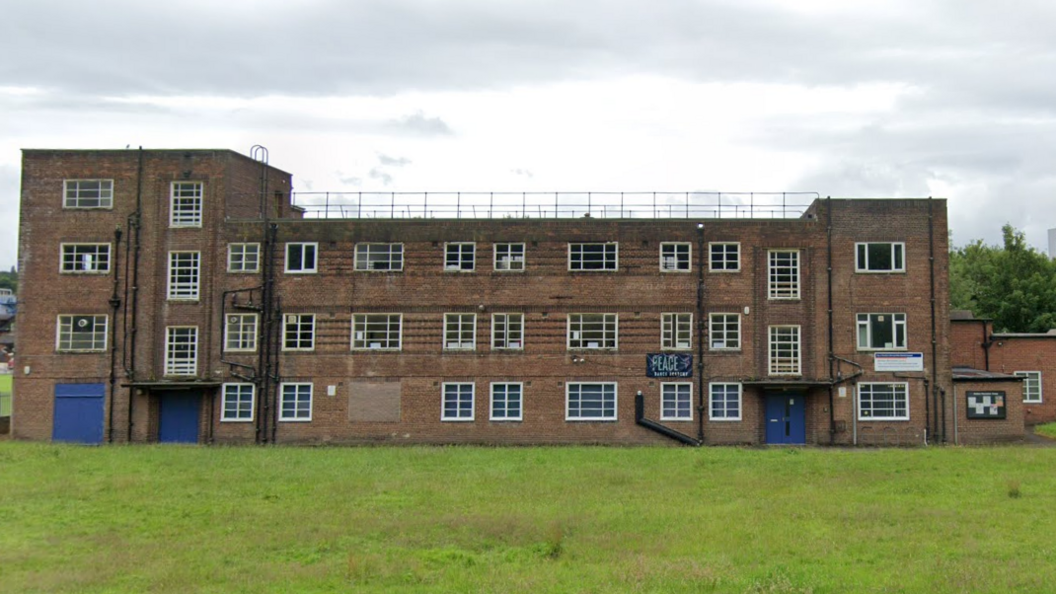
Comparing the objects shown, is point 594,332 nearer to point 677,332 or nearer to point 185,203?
point 677,332

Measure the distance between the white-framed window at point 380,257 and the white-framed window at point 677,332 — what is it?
35.7 feet

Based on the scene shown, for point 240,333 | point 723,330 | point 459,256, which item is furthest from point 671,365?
point 240,333

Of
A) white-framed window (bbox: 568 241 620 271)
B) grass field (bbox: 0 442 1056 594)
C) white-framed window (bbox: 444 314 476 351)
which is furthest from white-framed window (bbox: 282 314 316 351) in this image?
white-framed window (bbox: 568 241 620 271)

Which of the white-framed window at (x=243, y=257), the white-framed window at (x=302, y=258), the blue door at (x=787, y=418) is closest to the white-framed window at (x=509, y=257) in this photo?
the white-framed window at (x=302, y=258)

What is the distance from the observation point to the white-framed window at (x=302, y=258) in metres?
42.6

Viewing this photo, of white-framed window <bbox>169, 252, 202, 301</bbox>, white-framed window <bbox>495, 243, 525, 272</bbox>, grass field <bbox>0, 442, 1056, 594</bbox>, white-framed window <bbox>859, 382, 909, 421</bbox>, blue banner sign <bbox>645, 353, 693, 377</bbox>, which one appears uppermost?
white-framed window <bbox>495, 243, 525, 272</bbox>

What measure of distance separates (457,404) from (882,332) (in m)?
17.0

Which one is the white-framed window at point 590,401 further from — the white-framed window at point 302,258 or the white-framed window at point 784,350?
the white-framed window at point 302,258

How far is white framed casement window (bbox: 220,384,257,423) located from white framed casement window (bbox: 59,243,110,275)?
7.26m

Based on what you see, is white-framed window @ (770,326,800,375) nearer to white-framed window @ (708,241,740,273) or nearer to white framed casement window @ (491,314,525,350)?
white-framed window @ (708,241,740,273)

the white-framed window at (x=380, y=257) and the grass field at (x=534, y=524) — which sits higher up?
the white-framed window at (x=380, y=257)

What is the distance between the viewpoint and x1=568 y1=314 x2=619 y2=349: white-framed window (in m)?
41.8

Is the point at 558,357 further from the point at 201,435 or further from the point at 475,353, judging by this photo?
the point at 201,435

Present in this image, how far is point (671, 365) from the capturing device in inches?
1624
